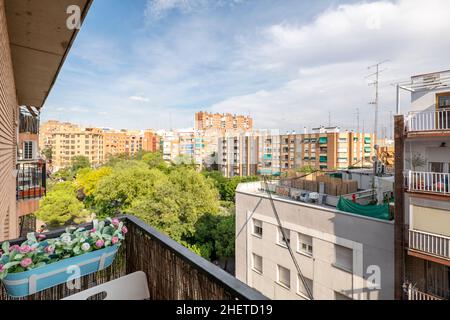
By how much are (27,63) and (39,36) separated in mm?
1072

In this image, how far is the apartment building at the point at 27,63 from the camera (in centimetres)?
176

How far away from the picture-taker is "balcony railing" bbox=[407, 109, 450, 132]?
17.1 ft

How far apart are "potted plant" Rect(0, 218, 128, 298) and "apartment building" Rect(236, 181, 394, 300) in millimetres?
5341

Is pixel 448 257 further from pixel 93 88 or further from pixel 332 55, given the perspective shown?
pixel 93 88

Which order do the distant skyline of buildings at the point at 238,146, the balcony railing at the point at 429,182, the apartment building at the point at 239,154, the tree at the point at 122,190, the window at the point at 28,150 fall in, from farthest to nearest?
the apartment building at the point at 239,154, the distant skyline of buildings at the point at 238,146, the tree at the point at 122,190, the window at the point at 28,150, the balcony railing at the point at 429,182

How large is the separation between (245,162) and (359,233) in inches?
1281

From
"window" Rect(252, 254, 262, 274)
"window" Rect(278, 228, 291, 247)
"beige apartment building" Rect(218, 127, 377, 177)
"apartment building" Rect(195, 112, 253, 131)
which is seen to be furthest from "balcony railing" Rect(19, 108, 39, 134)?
"apartment building" Rect(195, 112, 253, 131)

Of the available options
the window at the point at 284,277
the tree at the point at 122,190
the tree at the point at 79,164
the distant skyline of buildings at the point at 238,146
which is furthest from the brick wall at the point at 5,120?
the tree at the point at 79,164

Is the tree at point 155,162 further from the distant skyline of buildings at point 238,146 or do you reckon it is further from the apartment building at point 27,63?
the apartment building at point 27,63

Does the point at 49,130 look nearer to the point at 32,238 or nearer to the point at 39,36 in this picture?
the point at 39,36

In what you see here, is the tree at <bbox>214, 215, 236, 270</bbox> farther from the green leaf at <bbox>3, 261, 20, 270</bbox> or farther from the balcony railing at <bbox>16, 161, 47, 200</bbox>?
the green leaf at <bbox>3, 261, 20, 270</bbox>

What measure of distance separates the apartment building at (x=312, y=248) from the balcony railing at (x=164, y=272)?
511 cm

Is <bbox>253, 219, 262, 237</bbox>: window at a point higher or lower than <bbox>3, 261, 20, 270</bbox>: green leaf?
lower

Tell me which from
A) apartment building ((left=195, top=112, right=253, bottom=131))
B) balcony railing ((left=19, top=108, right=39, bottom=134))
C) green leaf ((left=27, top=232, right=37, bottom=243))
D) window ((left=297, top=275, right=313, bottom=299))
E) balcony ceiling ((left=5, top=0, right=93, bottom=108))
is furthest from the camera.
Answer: apartment building ((left=195, top=112, right=253, bottom=131))
